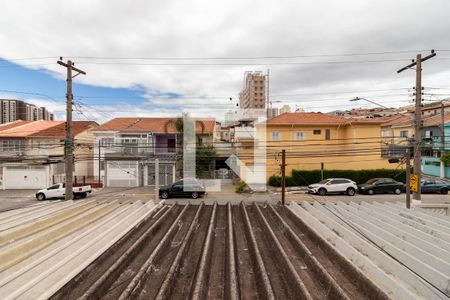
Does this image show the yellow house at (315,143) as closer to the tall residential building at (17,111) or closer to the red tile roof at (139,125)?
the red tile roof at (139,125)

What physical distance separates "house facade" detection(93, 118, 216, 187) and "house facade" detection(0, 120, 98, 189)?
2.18 metres

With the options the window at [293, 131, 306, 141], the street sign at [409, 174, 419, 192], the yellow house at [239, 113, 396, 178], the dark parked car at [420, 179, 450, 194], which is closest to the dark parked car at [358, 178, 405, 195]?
the dark parked car at [420, 179, 450, 194]

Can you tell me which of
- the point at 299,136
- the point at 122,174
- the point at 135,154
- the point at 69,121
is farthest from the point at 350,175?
the point at 69,121

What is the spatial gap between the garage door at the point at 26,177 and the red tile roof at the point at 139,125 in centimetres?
776

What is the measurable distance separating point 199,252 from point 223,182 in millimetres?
23024

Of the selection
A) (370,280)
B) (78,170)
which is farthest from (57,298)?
(78,170)

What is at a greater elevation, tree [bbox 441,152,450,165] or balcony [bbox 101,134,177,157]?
balcony [bbox 101,134,177,157]

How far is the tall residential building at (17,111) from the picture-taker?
36.8 metres

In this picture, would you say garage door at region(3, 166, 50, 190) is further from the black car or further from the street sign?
the street sign

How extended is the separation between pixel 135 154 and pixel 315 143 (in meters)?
19.9

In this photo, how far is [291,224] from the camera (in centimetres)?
895

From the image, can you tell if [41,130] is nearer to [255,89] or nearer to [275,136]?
[275,136]

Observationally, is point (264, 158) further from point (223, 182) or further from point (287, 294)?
point (287, 294)

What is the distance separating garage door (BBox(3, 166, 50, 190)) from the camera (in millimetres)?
26703
